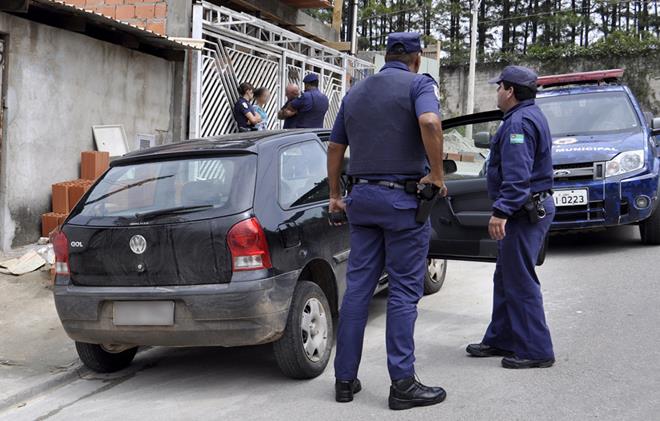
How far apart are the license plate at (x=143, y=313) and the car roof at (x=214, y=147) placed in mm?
993

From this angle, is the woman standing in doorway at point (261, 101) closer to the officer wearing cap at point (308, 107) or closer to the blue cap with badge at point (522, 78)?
the officer wearing cap at point (308, 107)

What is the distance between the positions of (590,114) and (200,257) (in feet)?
20.2

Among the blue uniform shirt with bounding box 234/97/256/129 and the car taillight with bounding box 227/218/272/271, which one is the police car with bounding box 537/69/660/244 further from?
the car taillight with bounding box 227/218/272/271

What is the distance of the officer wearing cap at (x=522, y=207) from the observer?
14.1ft

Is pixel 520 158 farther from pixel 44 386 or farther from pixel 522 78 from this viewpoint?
pixel 44 386

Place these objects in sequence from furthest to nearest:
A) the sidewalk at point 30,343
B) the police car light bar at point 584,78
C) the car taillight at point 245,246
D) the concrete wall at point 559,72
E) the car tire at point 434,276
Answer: the concrete wall at point 559,72, the police car light bar at point 584,78, the car tire at point 434,276, the sidewalk at point 30,343, the car taillight at point 245,246

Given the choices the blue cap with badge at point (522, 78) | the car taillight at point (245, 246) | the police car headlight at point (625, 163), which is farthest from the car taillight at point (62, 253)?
the police car headlight at point (625, 163)

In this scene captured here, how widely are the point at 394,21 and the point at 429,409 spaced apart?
49.0 m

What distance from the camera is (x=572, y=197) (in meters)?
7.70

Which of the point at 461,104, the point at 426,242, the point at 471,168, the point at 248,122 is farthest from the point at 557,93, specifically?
the point at 461,104

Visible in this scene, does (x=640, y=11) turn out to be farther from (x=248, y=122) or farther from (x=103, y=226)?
(x=103, y=226)

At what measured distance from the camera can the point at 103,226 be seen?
4367mm

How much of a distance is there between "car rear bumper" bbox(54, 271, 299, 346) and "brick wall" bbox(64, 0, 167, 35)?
715cm

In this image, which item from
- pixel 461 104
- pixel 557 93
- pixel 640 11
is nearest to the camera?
pixel 557 93
